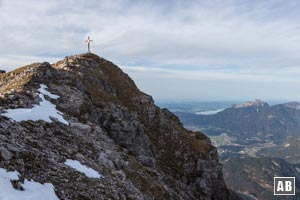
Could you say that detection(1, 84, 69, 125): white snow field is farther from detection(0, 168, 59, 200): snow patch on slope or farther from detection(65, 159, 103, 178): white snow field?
detection(0, 168, 59, 200): snow patch on slope

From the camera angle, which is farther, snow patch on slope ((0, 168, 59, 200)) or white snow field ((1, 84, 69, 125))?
white snow field ((1, 84, 69, 125))

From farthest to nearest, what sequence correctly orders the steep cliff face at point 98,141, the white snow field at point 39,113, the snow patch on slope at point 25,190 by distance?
1. the white snow field at point 39,113
2. the steep cliff face at point 98,141
3. the snow patch on slope at point 25,190

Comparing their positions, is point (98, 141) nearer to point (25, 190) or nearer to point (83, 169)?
point (83, 169)

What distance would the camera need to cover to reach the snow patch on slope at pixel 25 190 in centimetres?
2117

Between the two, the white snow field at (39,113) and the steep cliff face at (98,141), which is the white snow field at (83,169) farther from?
the white snow field at (39,113)

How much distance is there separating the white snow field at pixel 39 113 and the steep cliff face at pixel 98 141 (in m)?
0.32

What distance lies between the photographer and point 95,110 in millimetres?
57438

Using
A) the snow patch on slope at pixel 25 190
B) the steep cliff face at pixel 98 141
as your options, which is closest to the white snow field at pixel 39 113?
the steep cliff face at pixel 98 141

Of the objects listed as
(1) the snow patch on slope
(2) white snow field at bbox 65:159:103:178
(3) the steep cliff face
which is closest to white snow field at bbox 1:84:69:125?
(3) the steep cliff face

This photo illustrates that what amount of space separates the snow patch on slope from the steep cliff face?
616 mm

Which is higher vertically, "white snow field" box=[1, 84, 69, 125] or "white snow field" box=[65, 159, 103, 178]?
"white snow field" box=[1, 84, 69, 125]

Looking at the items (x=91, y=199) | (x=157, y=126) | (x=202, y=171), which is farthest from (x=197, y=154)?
(x=91, y=199)

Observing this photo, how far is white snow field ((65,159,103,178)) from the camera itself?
31.4 meters

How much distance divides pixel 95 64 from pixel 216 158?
121 feet
